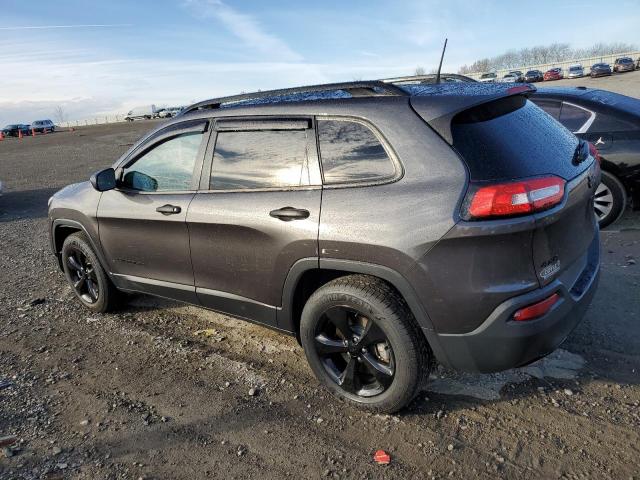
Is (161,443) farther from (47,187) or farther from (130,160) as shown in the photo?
(47,187)

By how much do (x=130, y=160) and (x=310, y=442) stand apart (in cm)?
259

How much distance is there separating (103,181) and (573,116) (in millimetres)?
5154

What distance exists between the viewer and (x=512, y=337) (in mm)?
2459

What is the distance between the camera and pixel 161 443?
2.84 metres

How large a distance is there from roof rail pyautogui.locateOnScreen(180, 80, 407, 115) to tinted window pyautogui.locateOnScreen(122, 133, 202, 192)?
0.27 m

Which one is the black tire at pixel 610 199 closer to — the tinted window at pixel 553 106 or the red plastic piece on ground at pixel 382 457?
the tinted window at pixel 553 106

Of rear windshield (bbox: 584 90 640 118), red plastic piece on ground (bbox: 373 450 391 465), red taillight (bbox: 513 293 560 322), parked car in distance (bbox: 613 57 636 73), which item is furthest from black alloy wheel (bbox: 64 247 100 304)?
parked car in distance (bbox: 613 57 636 73)

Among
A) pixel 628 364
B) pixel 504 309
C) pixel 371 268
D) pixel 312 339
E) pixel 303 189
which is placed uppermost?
pixel 303 189

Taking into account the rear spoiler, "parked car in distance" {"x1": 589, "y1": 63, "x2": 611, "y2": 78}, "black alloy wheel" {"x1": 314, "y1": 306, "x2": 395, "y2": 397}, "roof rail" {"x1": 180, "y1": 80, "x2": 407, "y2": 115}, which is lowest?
"black alloy wheel" {"x1": 314, "y1": 306, "x2": 395, "y2": 397}

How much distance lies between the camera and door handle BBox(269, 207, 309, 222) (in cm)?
286

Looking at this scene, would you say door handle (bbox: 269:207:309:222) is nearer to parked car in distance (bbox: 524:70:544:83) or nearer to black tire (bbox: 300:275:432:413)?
black tire (bbox: 300:275:432:413)

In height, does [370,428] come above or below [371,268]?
below

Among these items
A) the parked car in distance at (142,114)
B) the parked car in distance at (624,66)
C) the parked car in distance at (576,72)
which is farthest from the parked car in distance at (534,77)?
the parked car in distance at (142,114)

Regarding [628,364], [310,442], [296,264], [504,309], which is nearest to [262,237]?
[296,264]
